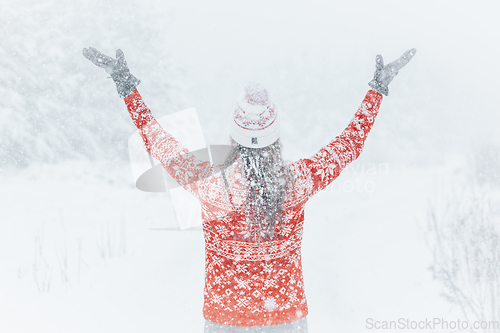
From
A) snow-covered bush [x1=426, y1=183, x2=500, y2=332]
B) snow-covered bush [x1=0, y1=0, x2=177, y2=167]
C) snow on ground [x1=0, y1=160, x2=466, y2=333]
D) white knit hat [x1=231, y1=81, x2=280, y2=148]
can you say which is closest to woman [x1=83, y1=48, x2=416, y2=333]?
white knit hat [x1=231, y1=81, x2=280, y2=148]

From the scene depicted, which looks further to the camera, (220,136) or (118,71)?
(220,136)

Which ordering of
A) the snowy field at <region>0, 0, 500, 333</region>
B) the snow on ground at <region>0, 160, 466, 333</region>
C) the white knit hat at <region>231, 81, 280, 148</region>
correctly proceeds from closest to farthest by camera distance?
the white knit hat at <region>231, 81, 280, 148</region>
the snow on ground at <region>0, 160, 466, 333</region>
the snowy field at <region>0, 0, 500, 333</region>

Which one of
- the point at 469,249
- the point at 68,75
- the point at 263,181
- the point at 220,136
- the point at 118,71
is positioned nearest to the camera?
the point at 263,181

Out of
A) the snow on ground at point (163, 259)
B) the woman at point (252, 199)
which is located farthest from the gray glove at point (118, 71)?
the snow on ground at point (163, 259)

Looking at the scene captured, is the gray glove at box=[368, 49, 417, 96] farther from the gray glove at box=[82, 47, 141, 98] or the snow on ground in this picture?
the snow on ground

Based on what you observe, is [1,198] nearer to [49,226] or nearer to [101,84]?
[49,226]

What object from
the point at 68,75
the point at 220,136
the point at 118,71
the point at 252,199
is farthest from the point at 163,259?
the point at 68,75

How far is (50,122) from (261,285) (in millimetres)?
6044

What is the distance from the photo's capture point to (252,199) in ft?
4.54

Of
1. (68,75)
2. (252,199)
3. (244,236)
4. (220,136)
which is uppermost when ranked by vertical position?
(68,75)

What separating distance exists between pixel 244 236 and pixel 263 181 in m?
0.22

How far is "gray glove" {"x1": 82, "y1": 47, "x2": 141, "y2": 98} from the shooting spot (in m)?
1.57

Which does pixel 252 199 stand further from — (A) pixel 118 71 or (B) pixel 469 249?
(B) pixel 469 249

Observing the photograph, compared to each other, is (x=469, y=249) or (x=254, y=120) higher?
(x=254, y=120)
